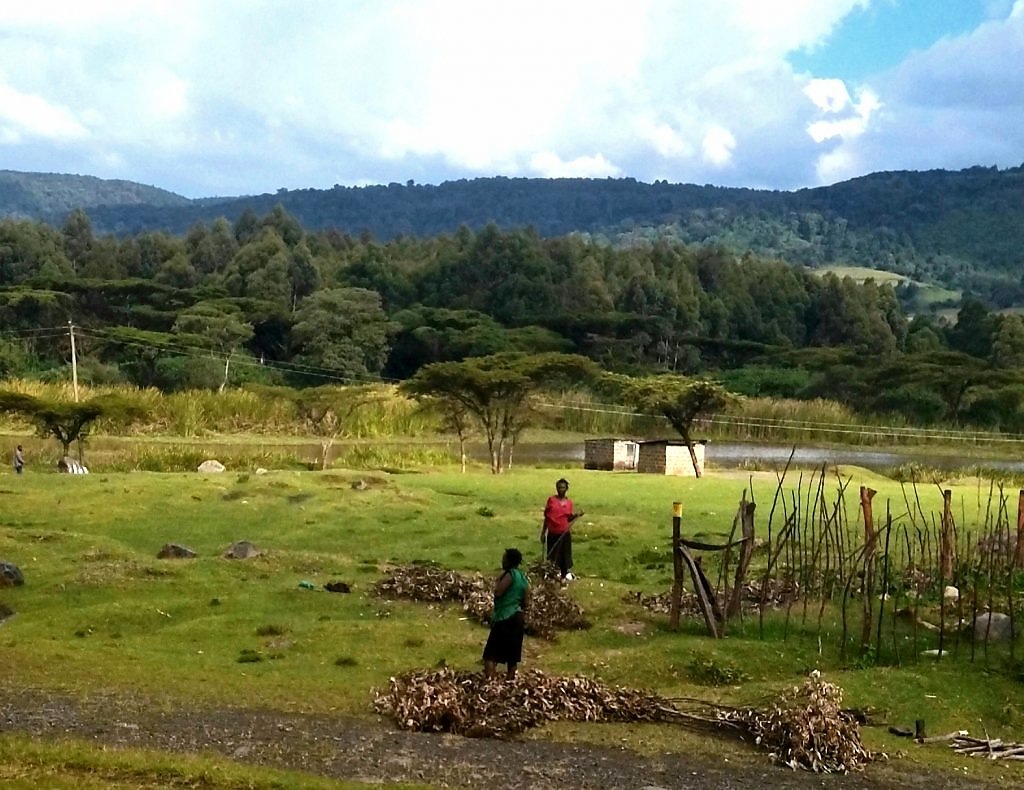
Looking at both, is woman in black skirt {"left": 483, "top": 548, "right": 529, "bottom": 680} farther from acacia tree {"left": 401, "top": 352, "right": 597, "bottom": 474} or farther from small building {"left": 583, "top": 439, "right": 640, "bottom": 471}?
small building {"left": 583, "top": 439, "right": 640, "bottom": 471}

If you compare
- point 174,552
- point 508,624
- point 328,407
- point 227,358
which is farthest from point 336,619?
point 227,358

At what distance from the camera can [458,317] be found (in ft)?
306

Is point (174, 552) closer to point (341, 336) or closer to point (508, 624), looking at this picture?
point (508, 624)

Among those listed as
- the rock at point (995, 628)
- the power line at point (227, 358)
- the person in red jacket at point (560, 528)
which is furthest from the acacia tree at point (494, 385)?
the power line at point (227, 358)

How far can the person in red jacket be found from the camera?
1745 centimetres

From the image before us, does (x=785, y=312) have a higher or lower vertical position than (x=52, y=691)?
higher

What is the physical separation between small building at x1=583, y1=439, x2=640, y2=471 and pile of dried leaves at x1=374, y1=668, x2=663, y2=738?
29.1 metres

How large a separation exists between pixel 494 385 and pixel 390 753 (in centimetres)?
3028

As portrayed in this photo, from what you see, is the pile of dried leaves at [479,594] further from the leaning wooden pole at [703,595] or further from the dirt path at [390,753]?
the dirt path at [390,753]

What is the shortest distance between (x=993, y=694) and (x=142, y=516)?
648 inches

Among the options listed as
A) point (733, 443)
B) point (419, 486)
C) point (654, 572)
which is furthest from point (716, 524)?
point (733, 443)

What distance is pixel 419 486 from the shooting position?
1189 inches

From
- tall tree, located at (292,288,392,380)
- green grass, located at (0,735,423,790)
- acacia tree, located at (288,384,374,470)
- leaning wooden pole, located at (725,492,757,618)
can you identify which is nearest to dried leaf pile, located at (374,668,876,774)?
green grass, located at (0,735,423,790)

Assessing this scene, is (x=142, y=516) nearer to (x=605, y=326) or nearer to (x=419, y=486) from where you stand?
(x=419, y=486)
